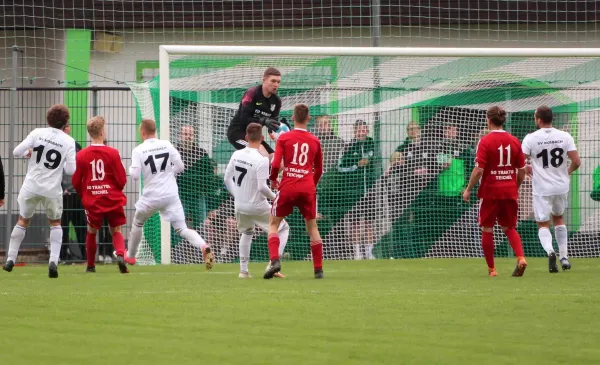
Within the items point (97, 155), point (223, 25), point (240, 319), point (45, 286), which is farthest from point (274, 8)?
point (240, 319)

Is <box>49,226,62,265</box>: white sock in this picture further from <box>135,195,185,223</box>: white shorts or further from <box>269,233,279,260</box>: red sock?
<box>269,233,279,260</box>: red sock

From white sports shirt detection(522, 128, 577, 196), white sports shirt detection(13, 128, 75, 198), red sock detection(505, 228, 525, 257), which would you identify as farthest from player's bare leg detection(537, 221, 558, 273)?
white sports shirt detection(13, 128, 75, 198)

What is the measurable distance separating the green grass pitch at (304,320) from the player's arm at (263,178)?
961mm

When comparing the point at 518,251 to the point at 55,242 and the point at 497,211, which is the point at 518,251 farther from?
the point at 55,242

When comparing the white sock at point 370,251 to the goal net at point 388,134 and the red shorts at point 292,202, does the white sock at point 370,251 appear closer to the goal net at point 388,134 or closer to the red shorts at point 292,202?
the goal net at point 388,134

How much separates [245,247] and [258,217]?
1.31 feet

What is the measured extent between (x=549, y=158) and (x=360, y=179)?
4.21m

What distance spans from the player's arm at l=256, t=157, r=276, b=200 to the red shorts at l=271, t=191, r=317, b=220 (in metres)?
0.31

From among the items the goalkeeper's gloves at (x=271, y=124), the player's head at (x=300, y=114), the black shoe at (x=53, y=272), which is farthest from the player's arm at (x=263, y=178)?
the black shoe at (x=53, y=272)

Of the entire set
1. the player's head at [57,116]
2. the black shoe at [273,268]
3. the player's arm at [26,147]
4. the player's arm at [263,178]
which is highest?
the player's head at [57,116]

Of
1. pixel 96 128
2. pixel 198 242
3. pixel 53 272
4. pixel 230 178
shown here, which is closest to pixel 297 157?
pixel 230 178

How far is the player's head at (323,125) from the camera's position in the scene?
17219 mm

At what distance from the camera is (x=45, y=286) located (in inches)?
449

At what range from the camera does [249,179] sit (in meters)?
12.6
